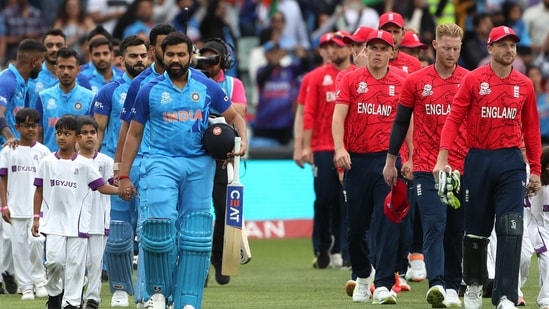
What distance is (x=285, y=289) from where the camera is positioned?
15281 mm

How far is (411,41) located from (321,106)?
7.63ft

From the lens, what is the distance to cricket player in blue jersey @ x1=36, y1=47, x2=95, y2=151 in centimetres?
1553

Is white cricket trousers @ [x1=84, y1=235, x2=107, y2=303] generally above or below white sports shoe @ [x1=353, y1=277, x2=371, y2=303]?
above

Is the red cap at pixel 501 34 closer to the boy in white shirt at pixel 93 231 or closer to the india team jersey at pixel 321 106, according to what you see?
the boy in white shirt at pixel 93 231

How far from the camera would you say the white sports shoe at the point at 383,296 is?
43.0 ft

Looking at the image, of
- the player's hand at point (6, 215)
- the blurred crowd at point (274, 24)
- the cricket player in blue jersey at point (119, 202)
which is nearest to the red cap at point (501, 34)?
the cricket player in blue jersey at point (119, 202)

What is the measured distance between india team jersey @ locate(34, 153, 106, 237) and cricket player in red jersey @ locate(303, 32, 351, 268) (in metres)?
5.96

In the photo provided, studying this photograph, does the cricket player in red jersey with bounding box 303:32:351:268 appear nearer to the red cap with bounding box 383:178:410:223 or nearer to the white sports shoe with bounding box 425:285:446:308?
the red cap with bounding box 383:178:410:223

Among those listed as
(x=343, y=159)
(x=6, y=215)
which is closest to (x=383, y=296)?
(x=343, y=159)

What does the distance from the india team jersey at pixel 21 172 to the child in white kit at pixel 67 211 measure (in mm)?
2394

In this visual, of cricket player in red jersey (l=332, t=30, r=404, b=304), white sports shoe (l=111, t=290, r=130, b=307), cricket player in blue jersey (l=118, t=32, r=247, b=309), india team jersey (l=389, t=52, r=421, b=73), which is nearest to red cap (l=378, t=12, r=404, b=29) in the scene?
india team jersey (l=389, t=52, r=421, b=73)

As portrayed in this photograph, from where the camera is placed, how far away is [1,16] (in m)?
Result: 24.8

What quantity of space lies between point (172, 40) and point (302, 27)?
48.3 feet

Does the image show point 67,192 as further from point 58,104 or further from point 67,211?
point 58,104
